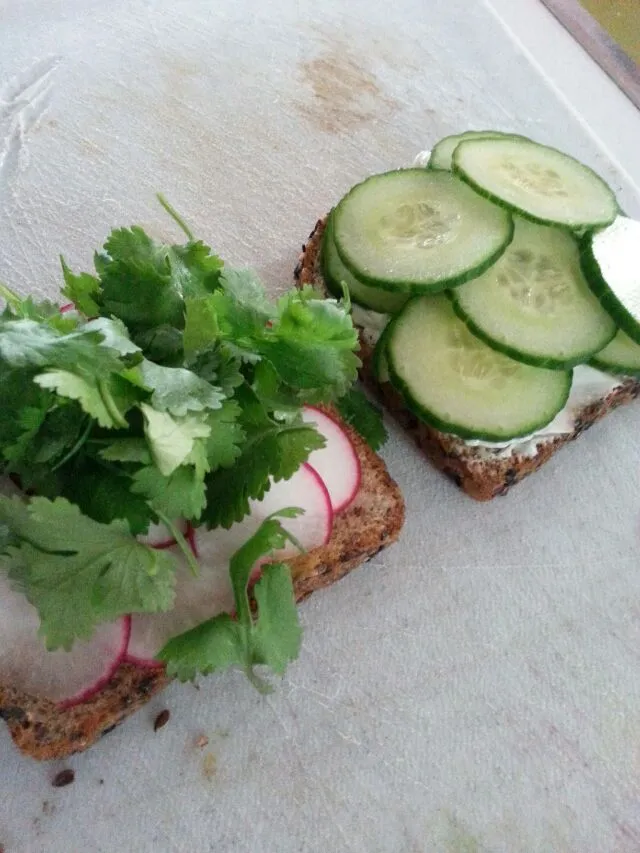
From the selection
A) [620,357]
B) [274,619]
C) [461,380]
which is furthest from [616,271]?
[274,619]

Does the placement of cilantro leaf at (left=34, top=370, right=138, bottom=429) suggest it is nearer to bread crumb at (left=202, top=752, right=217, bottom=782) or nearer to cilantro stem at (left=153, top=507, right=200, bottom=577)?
cilantro stem at (left=153, top=507, right=200, bottom=577)

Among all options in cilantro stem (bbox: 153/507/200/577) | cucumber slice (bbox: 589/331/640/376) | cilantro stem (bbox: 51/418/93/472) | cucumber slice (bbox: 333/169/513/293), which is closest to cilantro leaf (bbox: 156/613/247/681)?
cilantro stem (bbox: 153/507/200/577)

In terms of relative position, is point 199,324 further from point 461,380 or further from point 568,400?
point 568,400

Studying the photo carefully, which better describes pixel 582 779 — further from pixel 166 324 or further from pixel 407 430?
pixel 166 324

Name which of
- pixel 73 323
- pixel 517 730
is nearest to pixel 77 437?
pixel 73 323

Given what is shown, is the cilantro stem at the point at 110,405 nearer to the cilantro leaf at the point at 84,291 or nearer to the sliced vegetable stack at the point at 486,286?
the cilantro leaf at the point at 84,291

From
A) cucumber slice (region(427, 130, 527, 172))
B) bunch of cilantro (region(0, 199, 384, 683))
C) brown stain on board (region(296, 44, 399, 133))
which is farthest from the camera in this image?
brown stain on board (region(296, 44, 399, 133))

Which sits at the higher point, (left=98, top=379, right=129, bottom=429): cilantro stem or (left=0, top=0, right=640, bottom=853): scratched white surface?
(left=98, top=379, right=129, bottom=429): cilantro stem
